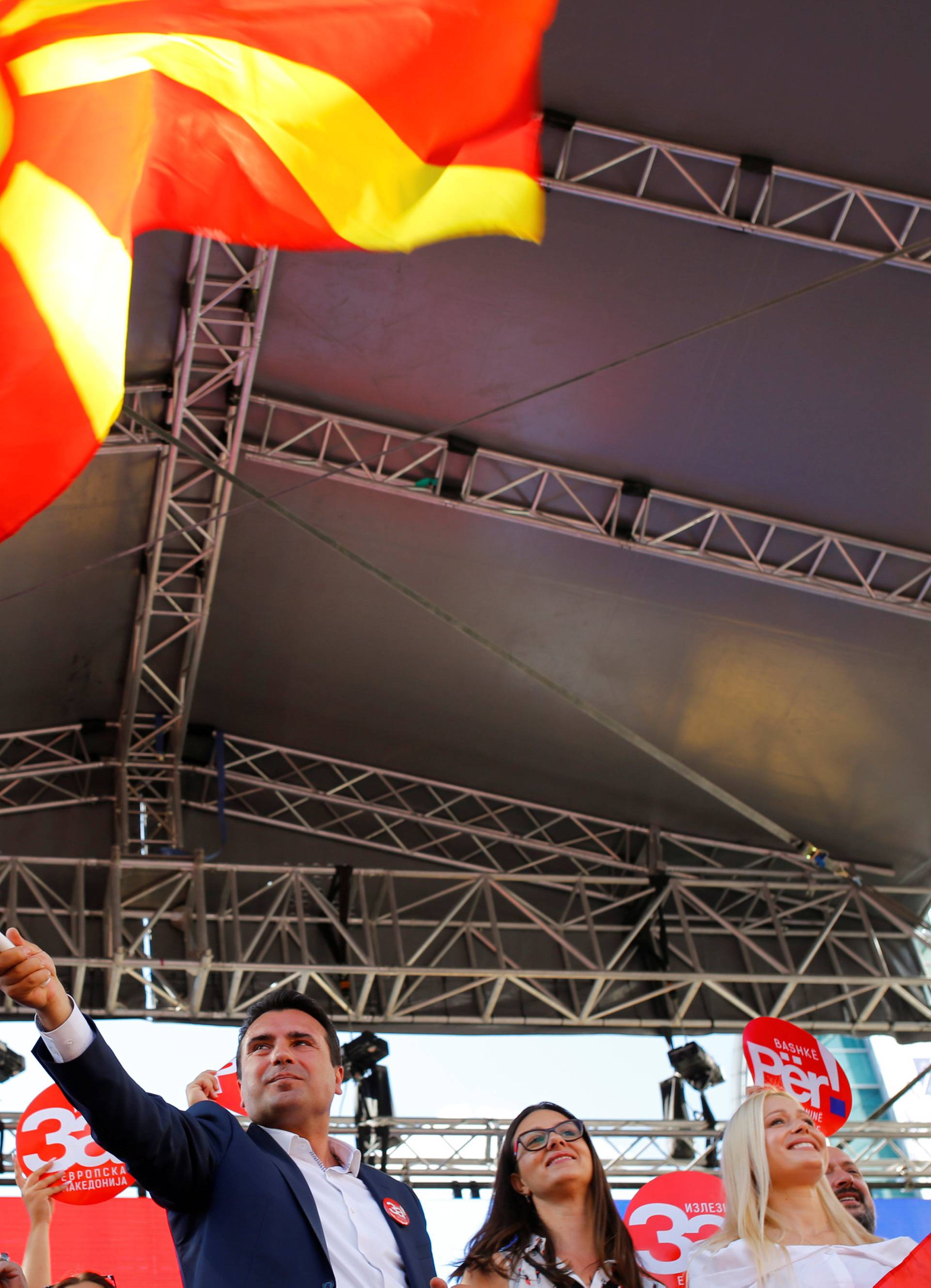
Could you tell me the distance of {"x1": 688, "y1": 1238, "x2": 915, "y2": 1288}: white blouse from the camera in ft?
6.84

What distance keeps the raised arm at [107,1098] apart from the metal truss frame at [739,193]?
571cm

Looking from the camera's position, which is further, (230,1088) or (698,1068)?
(698,1068)

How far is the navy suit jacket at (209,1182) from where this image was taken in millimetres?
1616

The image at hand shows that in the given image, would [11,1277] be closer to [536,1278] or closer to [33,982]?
[536,1278]

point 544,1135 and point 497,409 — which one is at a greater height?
point 497,409

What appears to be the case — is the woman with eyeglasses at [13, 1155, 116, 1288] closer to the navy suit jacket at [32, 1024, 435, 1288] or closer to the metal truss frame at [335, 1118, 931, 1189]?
the navy suit jacket at [32, 1024, 435, 1288]

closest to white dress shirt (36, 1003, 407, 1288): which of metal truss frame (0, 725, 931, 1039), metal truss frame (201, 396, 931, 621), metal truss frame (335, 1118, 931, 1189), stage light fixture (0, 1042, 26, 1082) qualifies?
metal truss frame (201, 396, 931, 621)

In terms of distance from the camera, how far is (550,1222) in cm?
241

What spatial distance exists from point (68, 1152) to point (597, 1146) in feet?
16.8

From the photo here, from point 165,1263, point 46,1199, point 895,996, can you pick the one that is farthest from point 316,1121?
point 895,996

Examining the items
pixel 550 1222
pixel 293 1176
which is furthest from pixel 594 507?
pixel 293 1176

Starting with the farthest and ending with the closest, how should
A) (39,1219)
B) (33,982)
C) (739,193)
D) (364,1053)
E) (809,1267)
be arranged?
(364,1053)
(739,193)
(39,1219)
(809,1267)
(33,982)

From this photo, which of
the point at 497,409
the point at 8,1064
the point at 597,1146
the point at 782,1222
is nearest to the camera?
the point at 782,1222

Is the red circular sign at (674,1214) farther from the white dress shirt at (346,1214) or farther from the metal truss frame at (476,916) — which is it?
the white dress shirt at (346,1214)
